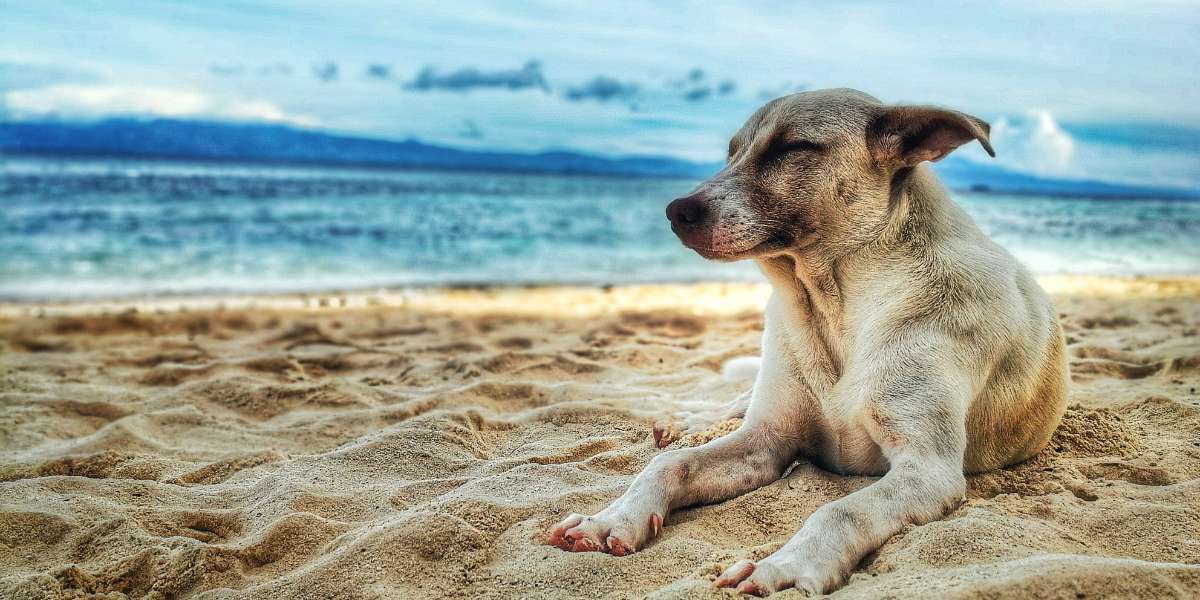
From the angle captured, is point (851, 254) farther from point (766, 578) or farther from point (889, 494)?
point (766, 578)

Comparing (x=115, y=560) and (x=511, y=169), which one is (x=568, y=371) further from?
(x=511, y=169)

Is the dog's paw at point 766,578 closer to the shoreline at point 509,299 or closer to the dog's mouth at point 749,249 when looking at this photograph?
the dog's mouth at point 749,249

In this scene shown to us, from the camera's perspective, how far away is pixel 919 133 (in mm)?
3252

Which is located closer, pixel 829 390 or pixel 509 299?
pixel 829 390

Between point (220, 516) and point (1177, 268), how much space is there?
61.4 feet

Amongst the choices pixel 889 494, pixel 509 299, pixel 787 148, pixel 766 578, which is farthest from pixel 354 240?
pixel 766 578

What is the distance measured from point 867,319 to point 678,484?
0.93 metres

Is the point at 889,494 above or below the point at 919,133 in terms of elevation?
below

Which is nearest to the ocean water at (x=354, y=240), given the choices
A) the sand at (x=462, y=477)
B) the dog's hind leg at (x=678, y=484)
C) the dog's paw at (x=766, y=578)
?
the sand at (x=462, y=477)

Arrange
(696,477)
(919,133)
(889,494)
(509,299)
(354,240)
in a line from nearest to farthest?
1. (889,494)
2. (919,133)
3. (696,477)
4. (509,299)
5. (354,240)

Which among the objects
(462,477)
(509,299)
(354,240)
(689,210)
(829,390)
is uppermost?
(689,210)

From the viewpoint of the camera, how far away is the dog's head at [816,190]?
327cm

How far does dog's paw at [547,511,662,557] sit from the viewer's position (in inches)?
119

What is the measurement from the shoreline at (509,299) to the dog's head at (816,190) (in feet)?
20.3
